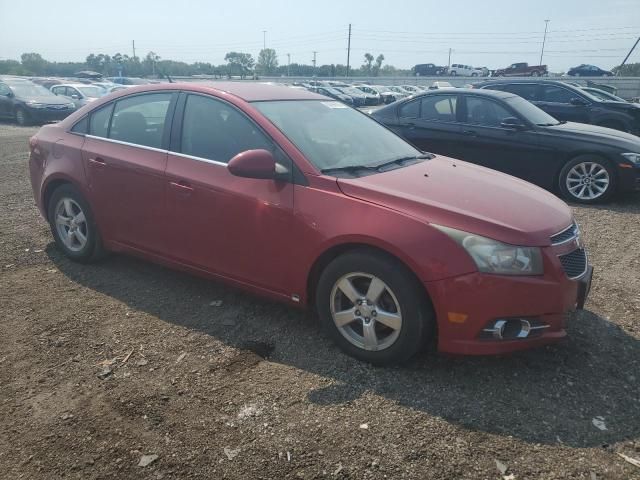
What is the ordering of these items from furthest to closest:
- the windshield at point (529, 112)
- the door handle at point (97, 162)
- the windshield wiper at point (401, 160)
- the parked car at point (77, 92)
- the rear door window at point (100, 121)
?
the parked car at point (77, 92) < the windshield at point (529, 112) < the rear door window at point (100, 121) < the door handle at point (97, 162) < the windshield wiper at point (401, 160)

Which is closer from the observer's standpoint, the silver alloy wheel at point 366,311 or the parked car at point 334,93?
the silver alloy wheel at point 366,311

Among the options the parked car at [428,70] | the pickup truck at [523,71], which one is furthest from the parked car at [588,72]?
the parked car at [428,70]

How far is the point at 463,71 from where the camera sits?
206ft

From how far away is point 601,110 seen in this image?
10656 millimetres

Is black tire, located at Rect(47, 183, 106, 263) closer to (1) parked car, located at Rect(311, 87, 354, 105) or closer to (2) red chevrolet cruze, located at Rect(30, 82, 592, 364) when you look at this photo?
(2) red chevrolet cruze, located at Rect(30, 82, 592, 364)

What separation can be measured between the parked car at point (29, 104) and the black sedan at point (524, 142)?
1465cm

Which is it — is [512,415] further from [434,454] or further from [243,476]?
[243,476]

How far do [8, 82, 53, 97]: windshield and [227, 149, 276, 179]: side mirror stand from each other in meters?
18.7

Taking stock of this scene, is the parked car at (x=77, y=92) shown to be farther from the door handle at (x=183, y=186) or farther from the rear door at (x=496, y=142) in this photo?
the door handle at (x=183, y=186)

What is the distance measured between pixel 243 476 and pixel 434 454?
0.89m

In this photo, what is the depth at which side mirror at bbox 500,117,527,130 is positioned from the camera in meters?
7.41

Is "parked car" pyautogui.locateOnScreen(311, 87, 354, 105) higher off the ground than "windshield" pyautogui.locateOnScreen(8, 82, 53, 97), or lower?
higher

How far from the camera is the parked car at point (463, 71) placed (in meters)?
61.2

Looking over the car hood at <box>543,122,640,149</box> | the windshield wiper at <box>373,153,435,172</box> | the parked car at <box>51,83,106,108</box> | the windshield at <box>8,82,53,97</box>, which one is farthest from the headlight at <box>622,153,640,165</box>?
the parked car at <box>51,83,106,108</box>
